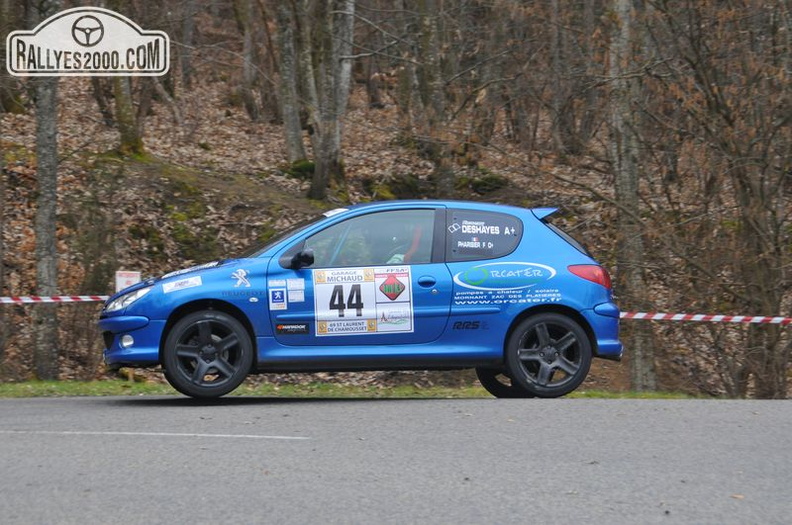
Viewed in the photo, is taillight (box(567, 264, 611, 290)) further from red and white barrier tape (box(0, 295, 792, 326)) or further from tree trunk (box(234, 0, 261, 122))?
tree trunk (box(234, 0, 261, 122))

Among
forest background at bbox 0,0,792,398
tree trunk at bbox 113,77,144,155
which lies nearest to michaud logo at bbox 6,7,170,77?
forest background at bbox 0,0,792,398

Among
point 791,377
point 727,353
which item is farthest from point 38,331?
point 791,377

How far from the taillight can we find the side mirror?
253 centimetres

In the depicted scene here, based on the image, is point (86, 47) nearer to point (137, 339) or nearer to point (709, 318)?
point (137, 339)

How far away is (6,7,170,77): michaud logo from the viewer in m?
15.4

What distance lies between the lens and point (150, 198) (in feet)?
72.9

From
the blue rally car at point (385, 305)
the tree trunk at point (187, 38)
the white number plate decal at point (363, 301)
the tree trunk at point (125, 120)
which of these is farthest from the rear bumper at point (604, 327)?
the tree trunk at point (187, 38)

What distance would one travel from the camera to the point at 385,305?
1041 cm

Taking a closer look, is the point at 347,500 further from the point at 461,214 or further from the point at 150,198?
the point at 150,198

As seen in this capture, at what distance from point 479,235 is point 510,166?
398 inches

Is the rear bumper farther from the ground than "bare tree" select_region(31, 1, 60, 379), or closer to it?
closer to it

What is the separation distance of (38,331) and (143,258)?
19.0 ft

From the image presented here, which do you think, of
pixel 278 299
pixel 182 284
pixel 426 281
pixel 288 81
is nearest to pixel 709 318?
pixel 426 281

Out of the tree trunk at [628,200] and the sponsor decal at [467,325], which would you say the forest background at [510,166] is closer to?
the tree trunk at [628,200]
